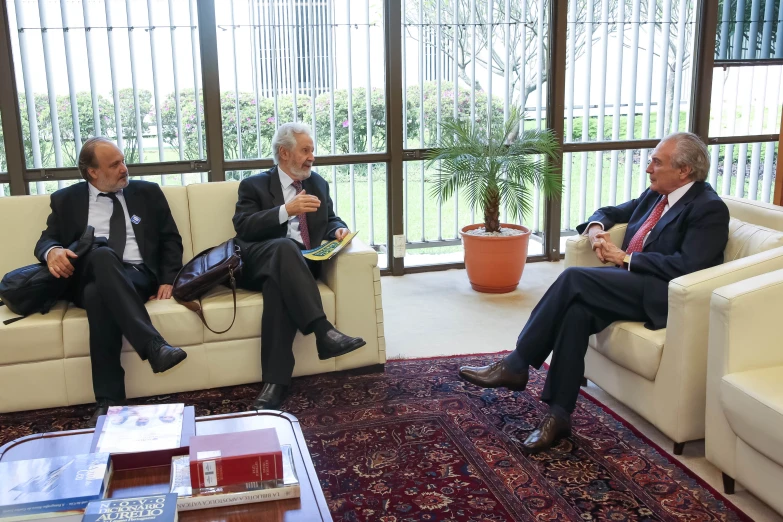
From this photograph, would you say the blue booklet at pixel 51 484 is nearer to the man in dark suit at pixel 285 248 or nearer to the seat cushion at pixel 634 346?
the man in dark suit at pixel 285 248

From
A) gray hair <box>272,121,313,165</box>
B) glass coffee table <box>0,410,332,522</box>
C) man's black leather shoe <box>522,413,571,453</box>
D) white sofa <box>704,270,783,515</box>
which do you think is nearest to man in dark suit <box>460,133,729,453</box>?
man's black leather shoe <box>522,413,571,453</box>

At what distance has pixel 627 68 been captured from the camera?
5258mm

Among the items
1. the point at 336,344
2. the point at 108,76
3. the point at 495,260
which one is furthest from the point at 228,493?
the point at 108,76

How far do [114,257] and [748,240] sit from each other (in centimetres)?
244

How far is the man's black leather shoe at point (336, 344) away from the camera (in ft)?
10.4

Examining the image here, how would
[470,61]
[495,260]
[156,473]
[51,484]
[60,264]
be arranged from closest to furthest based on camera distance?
[51,484]
[156,473]
[60,264]
[495,260]
[470,61]

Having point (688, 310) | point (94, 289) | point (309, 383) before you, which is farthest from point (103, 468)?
point (688, 310)

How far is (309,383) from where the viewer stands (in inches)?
135

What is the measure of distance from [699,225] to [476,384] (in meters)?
1.02

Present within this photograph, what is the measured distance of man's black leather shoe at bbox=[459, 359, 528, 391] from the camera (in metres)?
3.03

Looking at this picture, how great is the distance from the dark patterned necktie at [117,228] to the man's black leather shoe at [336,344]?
0.97 metres

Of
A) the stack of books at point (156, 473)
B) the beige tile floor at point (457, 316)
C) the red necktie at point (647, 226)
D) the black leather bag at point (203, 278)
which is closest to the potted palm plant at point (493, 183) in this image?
the beige tile floor at point (457, 316)

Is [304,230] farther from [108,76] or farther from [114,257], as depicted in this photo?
[108,76]

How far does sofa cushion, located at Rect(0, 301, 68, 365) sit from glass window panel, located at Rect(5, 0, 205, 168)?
5.45ft
